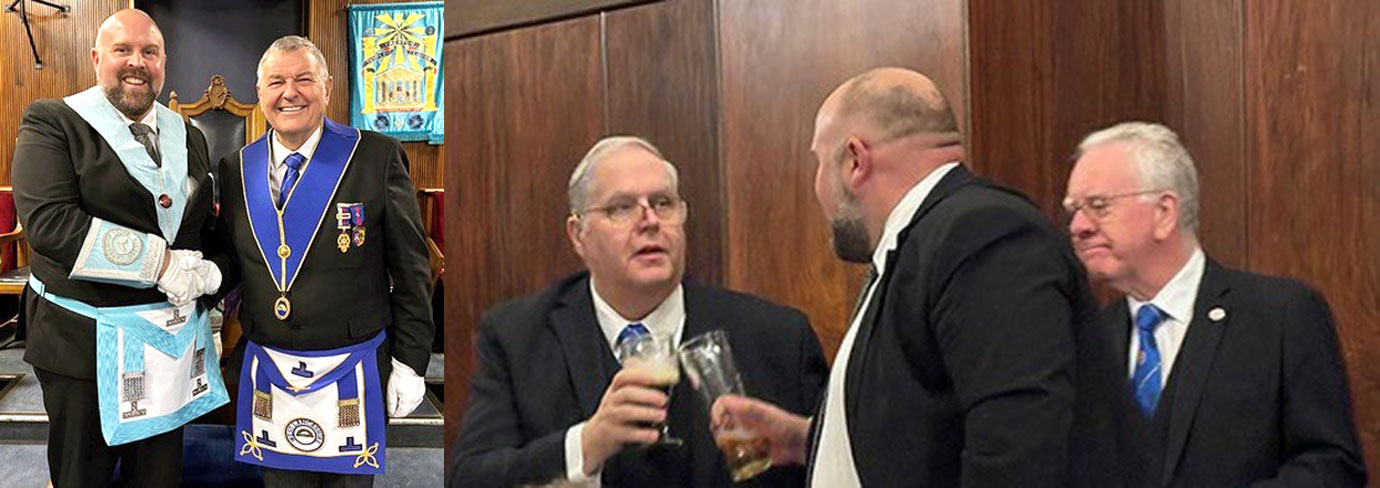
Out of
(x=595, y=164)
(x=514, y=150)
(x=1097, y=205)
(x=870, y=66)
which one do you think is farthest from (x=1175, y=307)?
(x=514, y=150)

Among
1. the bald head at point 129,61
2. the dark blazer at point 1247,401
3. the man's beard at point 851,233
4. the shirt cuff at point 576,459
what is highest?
the bald head at point 129,61

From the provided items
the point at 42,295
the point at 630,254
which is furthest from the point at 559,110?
the point at 42,295

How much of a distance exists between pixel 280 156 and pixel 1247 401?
192 cm

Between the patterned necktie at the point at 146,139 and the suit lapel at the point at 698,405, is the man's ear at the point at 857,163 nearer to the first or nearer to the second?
the suit lapel at the point at 698,405

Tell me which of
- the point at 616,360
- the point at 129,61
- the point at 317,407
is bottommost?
the point at 317,407

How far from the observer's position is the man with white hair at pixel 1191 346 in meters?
1.19

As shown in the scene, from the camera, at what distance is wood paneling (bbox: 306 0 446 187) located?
7.16 m

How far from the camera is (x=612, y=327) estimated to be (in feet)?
4.53

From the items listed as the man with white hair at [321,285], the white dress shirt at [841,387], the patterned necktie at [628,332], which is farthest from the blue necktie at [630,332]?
the man with white hair at [321,285]

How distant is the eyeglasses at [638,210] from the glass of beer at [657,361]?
0.41ft

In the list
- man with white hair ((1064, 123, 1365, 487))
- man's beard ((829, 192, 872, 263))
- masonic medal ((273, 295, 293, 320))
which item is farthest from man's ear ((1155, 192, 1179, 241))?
masonic medal ((273, 295, 293, 320))

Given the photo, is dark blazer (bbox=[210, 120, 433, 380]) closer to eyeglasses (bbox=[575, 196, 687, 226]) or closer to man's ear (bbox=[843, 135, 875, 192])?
eyeglasses (bbox=[575, 196, 687, 226])

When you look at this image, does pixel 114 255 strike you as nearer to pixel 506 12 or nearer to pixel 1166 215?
pixel 506 12

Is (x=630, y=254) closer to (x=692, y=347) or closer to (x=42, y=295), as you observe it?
(x=692, y=347)
